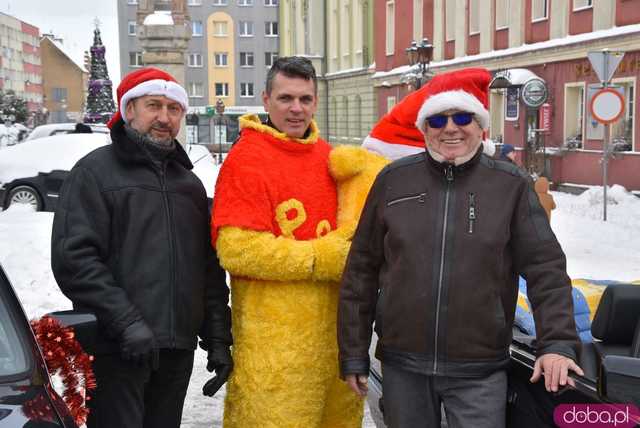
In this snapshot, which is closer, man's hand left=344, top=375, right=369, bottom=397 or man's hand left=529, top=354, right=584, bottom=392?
man's hand left=529, top=354, right=584, bottom=392

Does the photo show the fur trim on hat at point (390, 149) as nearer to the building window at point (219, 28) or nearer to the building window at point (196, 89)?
the building window at point (196, 89)

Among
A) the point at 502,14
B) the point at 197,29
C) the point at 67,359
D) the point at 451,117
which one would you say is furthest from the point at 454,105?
the point at 197,29

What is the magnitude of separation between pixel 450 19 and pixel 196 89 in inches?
1745

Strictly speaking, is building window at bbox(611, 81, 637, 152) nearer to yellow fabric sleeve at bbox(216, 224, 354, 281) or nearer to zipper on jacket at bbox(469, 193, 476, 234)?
yellow fabric sleeve at bbox(216, 224, 354, 281)

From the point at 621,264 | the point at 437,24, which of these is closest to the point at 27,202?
the point at 621,264

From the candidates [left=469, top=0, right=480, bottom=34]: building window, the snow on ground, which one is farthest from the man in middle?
[left=469, top=0, right=480, bottom=34]: building window

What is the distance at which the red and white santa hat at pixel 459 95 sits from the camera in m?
2.85

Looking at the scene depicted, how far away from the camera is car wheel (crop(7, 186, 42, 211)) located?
50.6 ft

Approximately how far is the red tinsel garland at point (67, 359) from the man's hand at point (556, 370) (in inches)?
59.6

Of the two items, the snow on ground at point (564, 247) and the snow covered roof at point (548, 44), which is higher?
the snow covered roof at point (548, 44)

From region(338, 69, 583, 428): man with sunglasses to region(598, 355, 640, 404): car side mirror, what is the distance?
0.26 m

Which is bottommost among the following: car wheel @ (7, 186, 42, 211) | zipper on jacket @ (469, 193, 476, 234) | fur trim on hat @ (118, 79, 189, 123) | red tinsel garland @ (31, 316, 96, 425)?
car wheel @ (7, 186, 42, 211)

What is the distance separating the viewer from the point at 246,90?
7331 cm

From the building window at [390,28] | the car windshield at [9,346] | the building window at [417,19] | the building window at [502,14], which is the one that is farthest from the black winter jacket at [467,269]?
the building window at [390,28]
